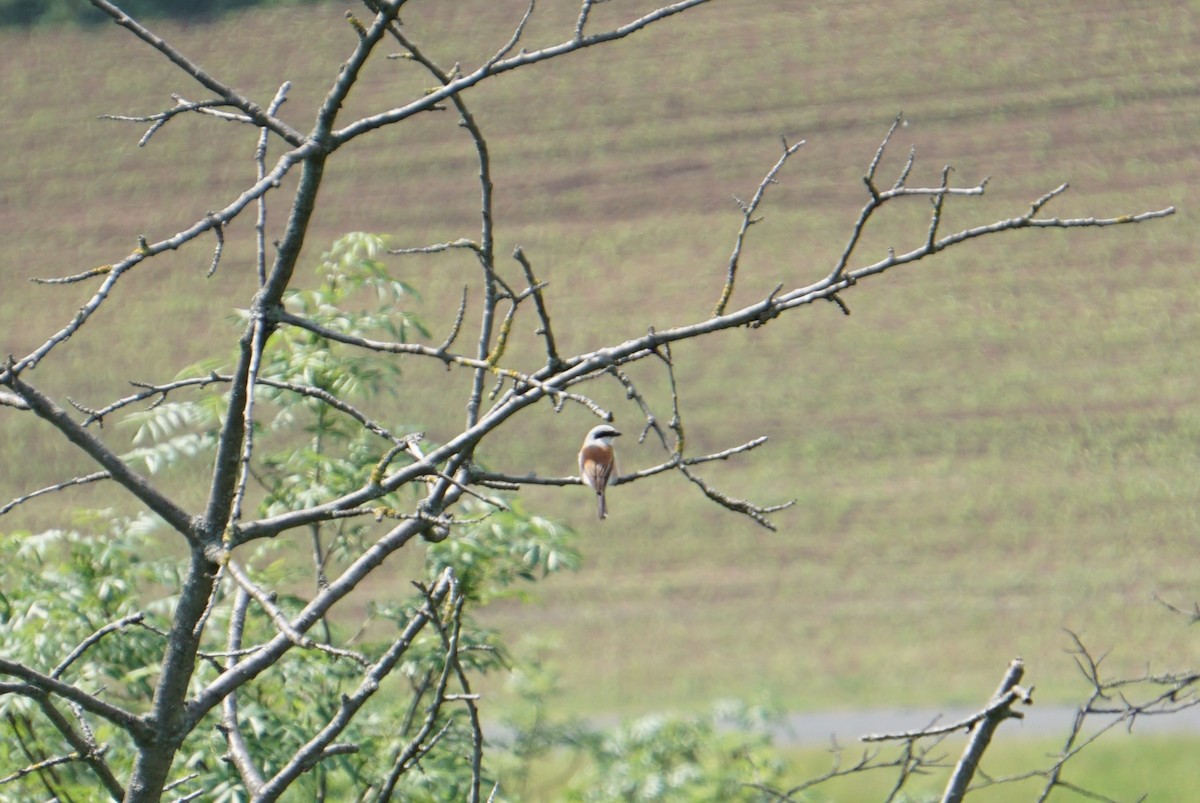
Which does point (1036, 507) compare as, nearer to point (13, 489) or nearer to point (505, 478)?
point (13, 489)

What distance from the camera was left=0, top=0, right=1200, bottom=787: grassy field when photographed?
47.6ft

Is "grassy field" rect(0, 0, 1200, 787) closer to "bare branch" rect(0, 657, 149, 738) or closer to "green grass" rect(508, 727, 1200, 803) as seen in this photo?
"green grass" rect(508, 727, 1200, 803)

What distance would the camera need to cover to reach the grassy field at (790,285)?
14.5m

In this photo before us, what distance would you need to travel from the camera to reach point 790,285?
701 inches

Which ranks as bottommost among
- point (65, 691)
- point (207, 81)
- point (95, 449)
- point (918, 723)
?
point (65, 691)

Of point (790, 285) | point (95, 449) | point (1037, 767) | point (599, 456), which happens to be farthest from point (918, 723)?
point (95, 449)

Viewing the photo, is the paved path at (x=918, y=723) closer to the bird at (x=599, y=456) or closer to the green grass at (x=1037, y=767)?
the green grass at (x=1037, y=767)

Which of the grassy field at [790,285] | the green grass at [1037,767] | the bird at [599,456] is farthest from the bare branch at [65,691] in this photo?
the grassy field at [790,285]

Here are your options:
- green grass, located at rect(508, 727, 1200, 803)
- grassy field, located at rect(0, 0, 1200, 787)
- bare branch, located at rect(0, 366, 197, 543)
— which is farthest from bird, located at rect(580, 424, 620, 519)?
grassy field, located at rect(0, 0, 1200, 787)

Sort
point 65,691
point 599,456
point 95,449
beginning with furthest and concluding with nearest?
point 599,456, point 95,449, point 65,691

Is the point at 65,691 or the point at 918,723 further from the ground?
the point at 918,723

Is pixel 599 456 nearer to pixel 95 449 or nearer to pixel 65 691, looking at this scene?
pixel 95 449

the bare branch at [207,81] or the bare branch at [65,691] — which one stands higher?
the bare branch at [207,81]

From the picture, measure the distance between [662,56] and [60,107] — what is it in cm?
853
